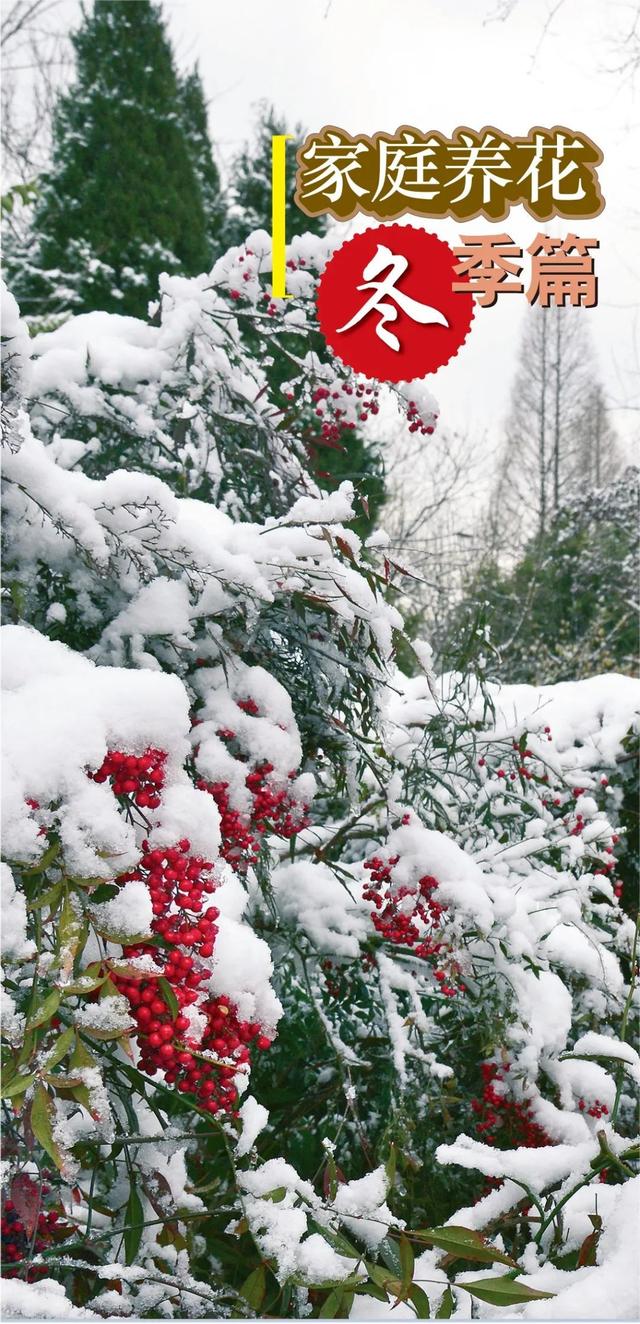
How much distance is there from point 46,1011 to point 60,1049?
3cm

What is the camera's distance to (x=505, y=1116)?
4.06ft

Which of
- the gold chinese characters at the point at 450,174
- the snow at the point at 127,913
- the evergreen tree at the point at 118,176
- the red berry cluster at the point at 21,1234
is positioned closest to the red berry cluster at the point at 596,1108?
the red berry cluster at the point at 21,1234

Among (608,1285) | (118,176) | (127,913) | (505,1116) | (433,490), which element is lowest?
(505,1116)

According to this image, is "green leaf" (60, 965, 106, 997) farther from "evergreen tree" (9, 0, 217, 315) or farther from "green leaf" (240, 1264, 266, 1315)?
"evergreen tree" (9, 0, 217, 315)

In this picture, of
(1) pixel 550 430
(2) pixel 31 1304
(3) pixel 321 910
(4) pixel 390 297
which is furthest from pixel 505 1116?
(1) pixel 550 430

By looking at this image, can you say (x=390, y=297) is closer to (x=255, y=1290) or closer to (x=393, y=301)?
(x=393, y=301)

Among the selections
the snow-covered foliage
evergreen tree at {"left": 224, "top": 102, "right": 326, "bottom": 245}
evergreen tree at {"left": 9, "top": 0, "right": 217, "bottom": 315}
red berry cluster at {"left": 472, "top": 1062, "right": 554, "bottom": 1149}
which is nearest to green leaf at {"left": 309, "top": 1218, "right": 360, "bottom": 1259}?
the snow-covered foliage

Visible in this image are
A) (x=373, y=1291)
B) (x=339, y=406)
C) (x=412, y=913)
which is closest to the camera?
(x=373, y=1291)

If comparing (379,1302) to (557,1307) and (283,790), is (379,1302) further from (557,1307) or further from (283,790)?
(283,790)

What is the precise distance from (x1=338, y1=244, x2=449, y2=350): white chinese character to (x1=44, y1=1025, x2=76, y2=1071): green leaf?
0.94m

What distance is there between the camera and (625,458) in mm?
5270

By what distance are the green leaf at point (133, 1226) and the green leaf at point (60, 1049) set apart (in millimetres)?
302

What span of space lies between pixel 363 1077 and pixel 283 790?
26.2 inches

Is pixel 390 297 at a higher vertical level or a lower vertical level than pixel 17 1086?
higher
